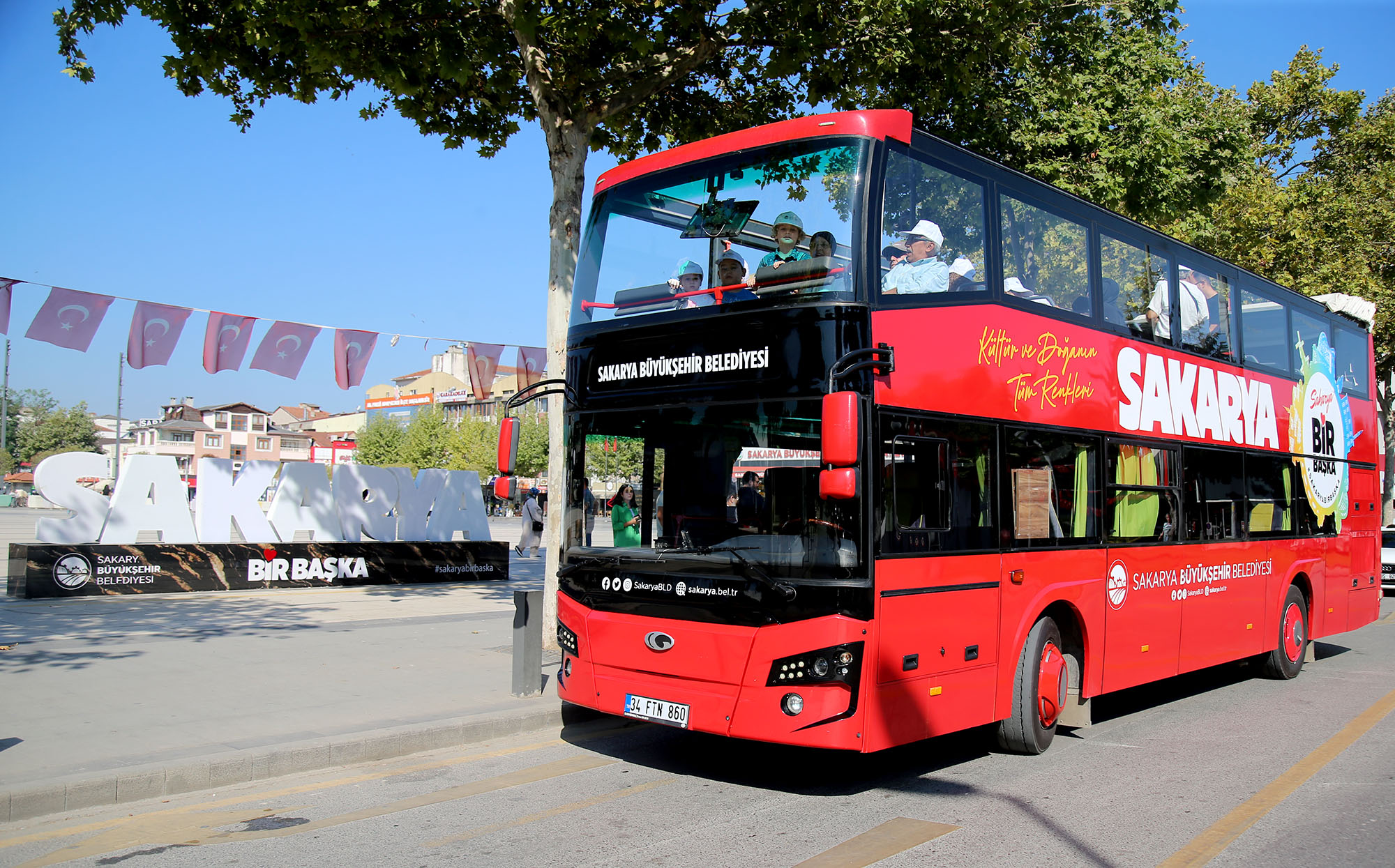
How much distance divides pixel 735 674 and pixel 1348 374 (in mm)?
10883

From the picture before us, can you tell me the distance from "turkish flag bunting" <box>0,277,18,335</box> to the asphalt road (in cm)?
1098

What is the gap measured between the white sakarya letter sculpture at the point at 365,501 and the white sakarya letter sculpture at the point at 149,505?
8.42 ft

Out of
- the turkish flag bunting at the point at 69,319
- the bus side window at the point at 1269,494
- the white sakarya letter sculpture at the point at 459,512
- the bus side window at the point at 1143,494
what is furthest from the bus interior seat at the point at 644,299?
the white sakarya letter sculpture at the point at 459,512

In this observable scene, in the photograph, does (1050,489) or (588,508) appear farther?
(1050,489)

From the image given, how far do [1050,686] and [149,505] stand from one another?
46.5ft

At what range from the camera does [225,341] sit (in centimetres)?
1673

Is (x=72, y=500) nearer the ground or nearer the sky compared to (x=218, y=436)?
nearer the ground

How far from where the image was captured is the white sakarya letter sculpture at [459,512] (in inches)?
803

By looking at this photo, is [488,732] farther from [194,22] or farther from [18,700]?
[194,22]

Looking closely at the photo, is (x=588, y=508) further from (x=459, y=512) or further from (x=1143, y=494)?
(x=459, y=512)

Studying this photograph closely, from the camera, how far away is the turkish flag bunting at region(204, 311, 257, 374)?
1656 centimetres

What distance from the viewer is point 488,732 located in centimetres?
791

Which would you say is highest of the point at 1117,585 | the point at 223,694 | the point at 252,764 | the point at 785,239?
the point at 785,239

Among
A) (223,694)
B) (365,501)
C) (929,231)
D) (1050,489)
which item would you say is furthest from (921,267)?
(365,501)
